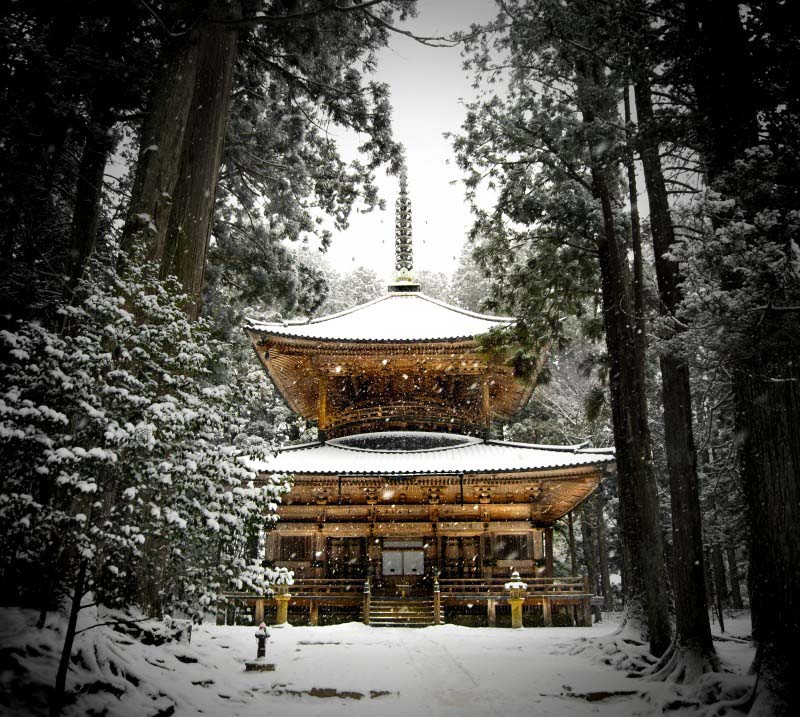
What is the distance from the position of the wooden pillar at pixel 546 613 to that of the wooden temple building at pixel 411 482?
0.08 feet

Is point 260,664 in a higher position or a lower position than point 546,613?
higher

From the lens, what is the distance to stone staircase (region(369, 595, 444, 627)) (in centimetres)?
1371

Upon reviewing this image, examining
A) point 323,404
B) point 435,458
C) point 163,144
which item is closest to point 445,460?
point 435,458

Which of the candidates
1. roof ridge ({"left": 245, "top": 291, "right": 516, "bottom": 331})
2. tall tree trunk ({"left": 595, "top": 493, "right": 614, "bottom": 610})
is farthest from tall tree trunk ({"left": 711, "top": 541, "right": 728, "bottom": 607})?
roof ridge ({"left": 245, "top": 291, "right": 516, "bottom": 331})

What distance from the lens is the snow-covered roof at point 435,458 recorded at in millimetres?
14381

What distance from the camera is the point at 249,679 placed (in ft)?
24.1

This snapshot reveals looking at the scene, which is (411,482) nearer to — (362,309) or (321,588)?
(321,588)

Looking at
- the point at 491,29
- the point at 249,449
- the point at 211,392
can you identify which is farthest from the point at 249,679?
the point at 491,29

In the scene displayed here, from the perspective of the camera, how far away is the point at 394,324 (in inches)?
730

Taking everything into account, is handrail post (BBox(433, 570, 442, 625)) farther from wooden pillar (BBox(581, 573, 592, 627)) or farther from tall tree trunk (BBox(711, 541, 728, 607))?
tall tree trunk (BBox(711, 541, 728, 607))

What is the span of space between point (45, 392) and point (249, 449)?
5.68ft

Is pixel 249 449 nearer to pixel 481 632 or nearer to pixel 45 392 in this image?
pixel 45 392

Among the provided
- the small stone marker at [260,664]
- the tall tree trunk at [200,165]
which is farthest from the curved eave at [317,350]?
the small stone marker at [260,664]

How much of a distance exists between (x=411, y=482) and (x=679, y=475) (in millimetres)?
8062
